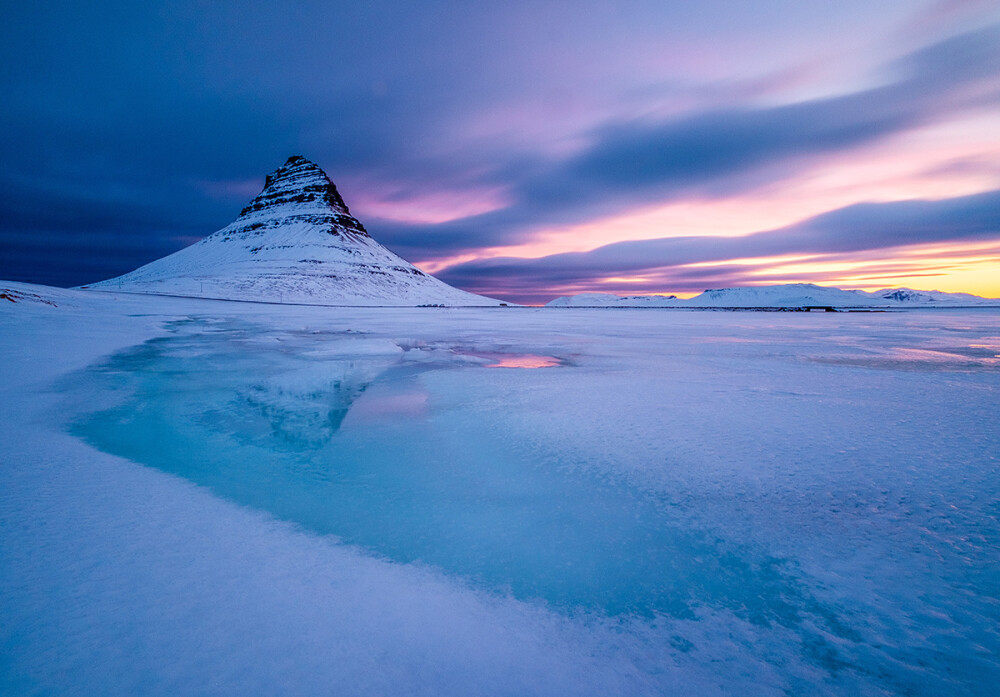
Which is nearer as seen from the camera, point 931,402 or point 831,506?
point 831,506

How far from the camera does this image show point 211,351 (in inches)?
468

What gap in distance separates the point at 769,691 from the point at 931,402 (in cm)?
621

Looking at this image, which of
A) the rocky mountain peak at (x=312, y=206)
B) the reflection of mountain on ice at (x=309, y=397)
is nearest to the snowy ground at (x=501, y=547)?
the reflection of mountain on ice at (x=309, y=397)

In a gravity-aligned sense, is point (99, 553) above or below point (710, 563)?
above

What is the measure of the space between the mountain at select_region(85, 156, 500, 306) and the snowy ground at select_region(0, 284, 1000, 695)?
95.8 meters

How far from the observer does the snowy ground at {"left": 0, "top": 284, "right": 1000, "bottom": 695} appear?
187 cm

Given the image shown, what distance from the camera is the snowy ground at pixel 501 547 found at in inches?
73.7

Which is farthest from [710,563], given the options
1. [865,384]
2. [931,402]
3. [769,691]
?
[865,384]

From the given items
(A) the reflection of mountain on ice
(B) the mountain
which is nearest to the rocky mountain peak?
(B) the mountain

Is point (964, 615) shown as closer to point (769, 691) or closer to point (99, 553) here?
point (769, 691)

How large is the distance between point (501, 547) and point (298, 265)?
144672 mm

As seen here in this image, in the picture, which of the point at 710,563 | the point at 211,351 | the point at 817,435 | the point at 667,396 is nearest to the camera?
the point at 710,563

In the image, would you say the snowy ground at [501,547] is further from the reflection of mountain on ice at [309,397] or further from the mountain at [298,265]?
the mountain at [298,265]

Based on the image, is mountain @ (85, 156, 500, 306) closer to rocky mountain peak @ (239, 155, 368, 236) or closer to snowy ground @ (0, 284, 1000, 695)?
rocky mountain peak @ (239, 155, 368, 236)
